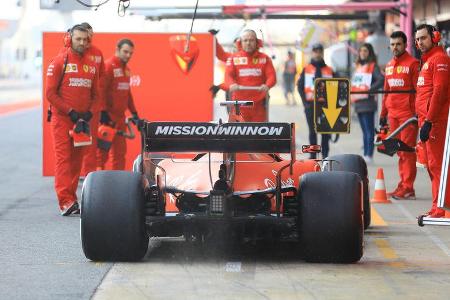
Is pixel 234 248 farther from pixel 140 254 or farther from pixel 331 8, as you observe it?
pixel 331 8

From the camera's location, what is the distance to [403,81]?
48.1ft

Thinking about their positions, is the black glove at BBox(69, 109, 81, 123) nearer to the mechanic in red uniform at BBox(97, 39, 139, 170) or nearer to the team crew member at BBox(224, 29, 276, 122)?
the mechanic in red uniform at BBox(97, 39, 139, 170)

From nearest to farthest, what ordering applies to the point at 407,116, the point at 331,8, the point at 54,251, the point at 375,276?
the point at 375,276 → the point at 54,251 → the point at 407,116 → the point at 331,8

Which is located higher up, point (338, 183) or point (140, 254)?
point (338, 183)

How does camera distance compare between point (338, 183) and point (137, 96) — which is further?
point (137, 96)

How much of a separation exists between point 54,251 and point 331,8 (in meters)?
14.4

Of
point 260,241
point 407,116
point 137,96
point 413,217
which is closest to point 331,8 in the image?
point 137,96

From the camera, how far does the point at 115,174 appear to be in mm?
9594

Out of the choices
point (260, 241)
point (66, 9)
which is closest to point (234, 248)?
point (260, 241)

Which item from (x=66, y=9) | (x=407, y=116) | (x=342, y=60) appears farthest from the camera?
(x=342, y=60)

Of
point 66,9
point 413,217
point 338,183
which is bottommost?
point 413,217

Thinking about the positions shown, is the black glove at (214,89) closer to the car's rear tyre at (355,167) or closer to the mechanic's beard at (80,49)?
the mechanic's beard at (80,49)

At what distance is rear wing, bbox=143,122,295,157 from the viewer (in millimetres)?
9555

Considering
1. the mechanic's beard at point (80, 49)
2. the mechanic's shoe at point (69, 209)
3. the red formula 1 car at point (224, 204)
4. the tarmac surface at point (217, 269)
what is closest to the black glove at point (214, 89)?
the mechanic's beard at point (80, 49)
